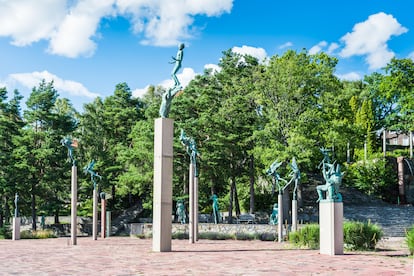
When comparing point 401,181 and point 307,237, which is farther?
point 401,181

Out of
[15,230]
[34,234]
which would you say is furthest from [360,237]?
[34,234]

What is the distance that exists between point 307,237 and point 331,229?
3.10 m

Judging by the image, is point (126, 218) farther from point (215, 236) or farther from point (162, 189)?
point (162, 189)

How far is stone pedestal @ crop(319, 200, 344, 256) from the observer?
13.6 metres

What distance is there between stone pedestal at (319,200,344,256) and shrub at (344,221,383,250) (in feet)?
5.83

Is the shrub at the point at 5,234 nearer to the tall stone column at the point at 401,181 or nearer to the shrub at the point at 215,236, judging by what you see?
the shrub at the point at 215,236

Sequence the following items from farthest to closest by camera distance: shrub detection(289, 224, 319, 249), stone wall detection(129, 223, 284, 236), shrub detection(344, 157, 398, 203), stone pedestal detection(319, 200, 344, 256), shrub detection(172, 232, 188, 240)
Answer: shrub detection(344, 157, 398, 203), shrub detection(172, 232, 188, 240), stone wall detection(129, 223, 284, 236), shrub detection(289, 224, 319, 249), stone pedestal detection(319, 200, 344, 256)

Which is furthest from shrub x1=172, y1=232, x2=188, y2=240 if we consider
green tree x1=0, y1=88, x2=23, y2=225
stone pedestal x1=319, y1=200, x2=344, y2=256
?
green tree x1=0, y1=88, x2=23, y2=225

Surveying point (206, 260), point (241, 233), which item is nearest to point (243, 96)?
point (241, 233)

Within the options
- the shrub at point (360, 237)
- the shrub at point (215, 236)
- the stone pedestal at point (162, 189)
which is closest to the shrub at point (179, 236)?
the shrub at point (215, 236)

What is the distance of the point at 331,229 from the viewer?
1368 cm

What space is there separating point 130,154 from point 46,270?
21.9 m

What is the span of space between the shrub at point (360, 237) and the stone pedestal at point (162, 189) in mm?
5560

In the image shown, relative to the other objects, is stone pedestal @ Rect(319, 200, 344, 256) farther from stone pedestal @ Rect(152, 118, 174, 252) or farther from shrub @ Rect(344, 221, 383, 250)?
stone pedestal @ Rect(152, 118, 174, 252)
